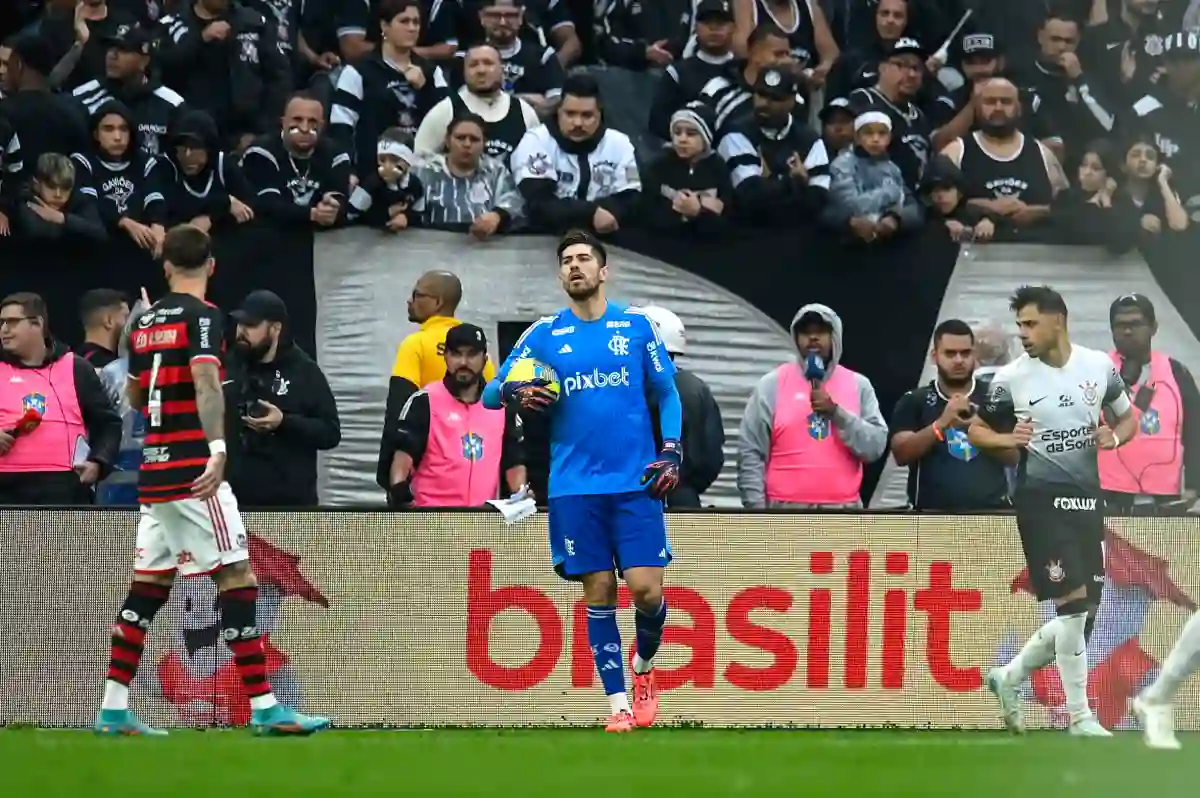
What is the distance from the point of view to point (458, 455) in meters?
12.7

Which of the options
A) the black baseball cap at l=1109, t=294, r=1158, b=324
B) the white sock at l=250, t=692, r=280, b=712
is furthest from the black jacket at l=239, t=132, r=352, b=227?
the black baseball cap at l=1109, t=294, r=1158, b=324

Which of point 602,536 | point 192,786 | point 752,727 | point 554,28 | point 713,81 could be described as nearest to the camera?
point 192,786

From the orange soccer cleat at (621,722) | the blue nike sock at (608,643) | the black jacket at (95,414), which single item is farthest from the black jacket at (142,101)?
the orange soccer cleat at (621,722)

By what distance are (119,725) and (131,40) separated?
19.2 feet

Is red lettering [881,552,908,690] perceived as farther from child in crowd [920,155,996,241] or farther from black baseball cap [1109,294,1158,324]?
child in crowd [920,155,996,241]

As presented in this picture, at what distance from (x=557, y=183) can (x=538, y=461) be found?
1856 millimetres

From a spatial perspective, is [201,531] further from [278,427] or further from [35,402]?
[35,402]

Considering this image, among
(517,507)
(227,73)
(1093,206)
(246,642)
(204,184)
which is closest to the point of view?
(246,642)

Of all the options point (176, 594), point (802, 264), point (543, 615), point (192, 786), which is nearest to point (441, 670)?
point (543, 615)

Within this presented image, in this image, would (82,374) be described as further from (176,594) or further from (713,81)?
(713,81)

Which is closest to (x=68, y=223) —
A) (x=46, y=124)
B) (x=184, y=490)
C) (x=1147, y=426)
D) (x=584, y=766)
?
(x=46, y=124)

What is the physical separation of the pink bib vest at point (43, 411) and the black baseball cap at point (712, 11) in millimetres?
5454

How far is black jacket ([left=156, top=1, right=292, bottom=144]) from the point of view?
1484cm

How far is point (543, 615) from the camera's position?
1216cm
